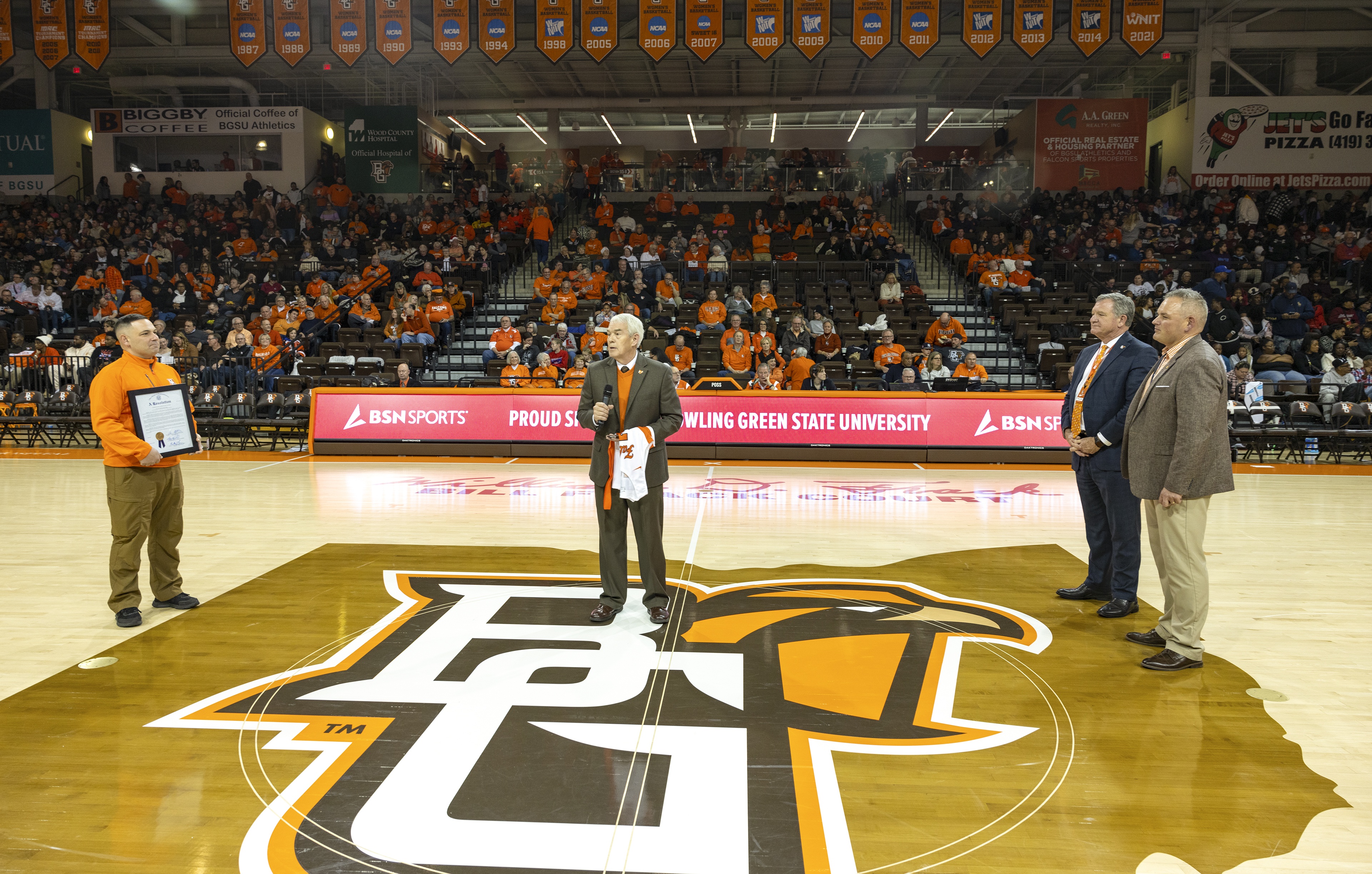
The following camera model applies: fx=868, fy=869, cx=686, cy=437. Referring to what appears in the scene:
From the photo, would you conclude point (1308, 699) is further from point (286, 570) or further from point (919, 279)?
point (919, 279)

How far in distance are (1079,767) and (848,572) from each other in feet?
9.68

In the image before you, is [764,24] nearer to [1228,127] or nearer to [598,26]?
[598,26]

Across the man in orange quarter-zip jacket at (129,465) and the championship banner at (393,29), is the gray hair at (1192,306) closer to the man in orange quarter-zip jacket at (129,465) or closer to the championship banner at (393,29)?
the man in orange quarter-zip jacket at (129,465)

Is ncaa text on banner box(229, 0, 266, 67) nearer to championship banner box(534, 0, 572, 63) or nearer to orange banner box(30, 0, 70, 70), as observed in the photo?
orange banner box(30, 0, 70, 70)

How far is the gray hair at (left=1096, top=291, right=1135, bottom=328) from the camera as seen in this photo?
17.0 feet

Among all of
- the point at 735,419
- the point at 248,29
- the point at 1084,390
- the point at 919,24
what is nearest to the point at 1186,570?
the point at 1084,390

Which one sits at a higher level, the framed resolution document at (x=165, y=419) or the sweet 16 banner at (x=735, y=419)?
the framed resolution document at (x=165, y=419)

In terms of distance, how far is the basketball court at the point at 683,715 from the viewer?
284 centimetres

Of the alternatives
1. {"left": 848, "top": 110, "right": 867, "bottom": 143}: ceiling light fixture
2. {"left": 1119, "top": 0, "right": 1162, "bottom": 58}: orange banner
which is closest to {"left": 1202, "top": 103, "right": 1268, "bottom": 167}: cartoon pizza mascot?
{"left": 1119, "top": 0, "right": 1162, "bottom": 58}: orange banner

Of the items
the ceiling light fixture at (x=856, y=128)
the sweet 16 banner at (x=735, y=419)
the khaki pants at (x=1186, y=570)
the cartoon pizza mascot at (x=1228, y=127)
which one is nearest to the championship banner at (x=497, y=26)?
the sweet 16 banner at (x=735, y=419)

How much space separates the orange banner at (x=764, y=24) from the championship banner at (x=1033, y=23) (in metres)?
4.15

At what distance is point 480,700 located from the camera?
3932mm

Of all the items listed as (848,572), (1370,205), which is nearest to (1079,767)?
(848,572)

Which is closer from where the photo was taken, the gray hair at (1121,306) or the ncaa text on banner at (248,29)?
the gray hair at (1121,306)
